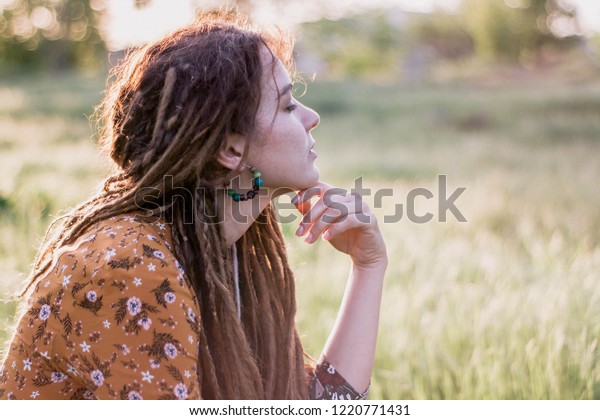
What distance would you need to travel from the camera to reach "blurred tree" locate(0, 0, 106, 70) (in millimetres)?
29641

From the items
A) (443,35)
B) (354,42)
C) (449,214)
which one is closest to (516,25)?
(443,35)

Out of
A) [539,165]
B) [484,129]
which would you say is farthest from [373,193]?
[484,129]

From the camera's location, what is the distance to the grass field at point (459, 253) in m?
2.65

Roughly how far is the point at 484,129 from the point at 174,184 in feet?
39.1

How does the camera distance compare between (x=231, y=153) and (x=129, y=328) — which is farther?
(x=231, y=153)

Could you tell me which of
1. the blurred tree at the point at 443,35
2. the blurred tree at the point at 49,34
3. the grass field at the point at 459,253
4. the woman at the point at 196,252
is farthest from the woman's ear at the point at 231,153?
the blurred tree at the point at 443,35

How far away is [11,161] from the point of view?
625 centimetres

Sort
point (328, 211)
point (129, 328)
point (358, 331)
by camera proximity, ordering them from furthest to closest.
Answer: point (358, 331)
point (328, 211)
point (129, 328)

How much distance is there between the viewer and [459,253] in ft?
13.3

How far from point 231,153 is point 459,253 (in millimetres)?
2661

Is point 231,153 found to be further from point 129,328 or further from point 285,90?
point 129,328

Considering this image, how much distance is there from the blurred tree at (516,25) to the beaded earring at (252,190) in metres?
30.2

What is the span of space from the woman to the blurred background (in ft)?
0.90

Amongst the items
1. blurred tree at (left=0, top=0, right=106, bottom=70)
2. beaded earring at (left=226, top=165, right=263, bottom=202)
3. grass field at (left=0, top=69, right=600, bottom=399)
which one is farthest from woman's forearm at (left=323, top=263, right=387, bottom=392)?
blurred tree at (left=0, top=0, right=106, bottom=70)
